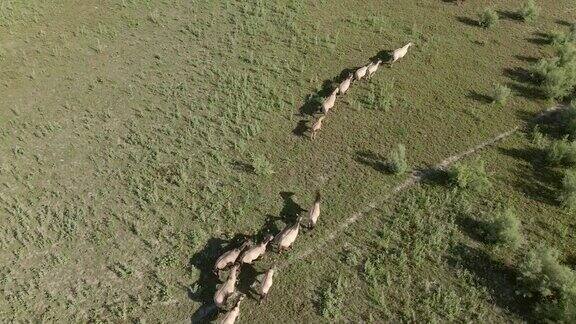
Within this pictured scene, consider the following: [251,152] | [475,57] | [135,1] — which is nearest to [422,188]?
[251,152]

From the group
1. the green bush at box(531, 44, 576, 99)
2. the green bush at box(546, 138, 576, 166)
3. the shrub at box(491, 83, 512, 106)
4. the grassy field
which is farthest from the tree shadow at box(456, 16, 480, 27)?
the green bush at box(546, 138, 576, 166)

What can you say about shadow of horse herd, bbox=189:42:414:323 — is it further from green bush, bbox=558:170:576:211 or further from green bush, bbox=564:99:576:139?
green bush, bbox=564:99:576:139

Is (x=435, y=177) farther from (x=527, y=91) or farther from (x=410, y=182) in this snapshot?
(x=527, y=91)

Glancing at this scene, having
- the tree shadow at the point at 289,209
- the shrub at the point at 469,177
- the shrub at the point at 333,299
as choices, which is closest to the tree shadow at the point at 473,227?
the shrub at the point at 469,177

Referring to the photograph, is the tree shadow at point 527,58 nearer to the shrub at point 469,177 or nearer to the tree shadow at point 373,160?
the shrub at point 469,177

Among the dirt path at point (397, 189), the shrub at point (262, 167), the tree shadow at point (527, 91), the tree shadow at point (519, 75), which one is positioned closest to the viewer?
the dirt path at point (397, 189)

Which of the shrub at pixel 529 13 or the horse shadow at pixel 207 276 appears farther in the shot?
the shrub at pixel 529 13

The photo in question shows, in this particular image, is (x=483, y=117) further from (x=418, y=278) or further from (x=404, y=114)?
(x=418, y=278)
